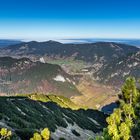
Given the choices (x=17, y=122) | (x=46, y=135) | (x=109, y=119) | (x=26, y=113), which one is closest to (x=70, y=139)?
(x=17, y=122)

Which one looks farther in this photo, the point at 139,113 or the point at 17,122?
the point at 17,122

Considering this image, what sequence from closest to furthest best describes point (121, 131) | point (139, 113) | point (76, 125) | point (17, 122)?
point (121, 131), point (139, 113), point (17, 122), point (76, 125)

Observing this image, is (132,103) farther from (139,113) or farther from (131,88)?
(139,113)

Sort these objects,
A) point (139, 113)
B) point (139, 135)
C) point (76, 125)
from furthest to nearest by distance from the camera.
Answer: point (76, 125) < point (139, 113) < point (139, 135)

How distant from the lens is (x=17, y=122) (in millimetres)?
73625

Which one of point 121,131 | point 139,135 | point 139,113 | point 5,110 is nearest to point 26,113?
point 5,110

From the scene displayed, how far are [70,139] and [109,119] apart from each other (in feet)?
125

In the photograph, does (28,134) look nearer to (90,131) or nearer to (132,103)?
(132,103)

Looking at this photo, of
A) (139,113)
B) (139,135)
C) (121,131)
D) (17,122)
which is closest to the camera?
(121,131)

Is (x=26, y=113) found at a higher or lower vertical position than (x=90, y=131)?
higher

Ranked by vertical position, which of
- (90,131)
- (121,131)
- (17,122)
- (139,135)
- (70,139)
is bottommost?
(90,131)

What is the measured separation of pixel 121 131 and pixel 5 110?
1915 inches

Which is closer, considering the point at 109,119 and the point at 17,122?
the point at 109,119

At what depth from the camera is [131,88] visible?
77.6 m
